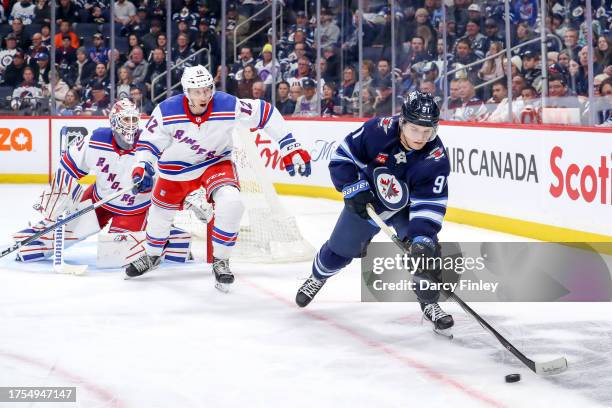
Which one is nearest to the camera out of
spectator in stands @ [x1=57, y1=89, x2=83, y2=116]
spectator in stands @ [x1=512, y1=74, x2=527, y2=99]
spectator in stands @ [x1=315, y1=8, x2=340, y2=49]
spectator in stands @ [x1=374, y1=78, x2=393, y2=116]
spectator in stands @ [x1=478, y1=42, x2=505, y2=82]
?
spectator in stands @ [x1=512, y1=74, x2=527, y2=99]

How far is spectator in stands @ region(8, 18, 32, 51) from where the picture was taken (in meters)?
10.3

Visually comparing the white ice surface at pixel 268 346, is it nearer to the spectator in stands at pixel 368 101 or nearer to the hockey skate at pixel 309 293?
the hockey skate at pixel 309 293

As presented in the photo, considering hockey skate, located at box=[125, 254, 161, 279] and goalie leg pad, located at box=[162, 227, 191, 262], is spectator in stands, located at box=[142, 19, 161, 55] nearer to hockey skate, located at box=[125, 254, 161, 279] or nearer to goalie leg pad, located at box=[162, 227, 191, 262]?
goalie leg pad, located at box=[162, 227, 191, 262]

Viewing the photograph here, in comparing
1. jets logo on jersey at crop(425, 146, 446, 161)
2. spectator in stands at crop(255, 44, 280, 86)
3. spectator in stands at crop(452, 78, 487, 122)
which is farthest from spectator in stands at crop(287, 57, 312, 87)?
jets logo on jersey at crop(425, 146, 446, 161)

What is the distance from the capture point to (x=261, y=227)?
6.07 metres

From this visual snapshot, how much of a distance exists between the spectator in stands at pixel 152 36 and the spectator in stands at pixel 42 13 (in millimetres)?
987

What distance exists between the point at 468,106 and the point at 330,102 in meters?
1.98

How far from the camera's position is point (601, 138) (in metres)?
6.02

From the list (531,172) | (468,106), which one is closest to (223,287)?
(531,172)

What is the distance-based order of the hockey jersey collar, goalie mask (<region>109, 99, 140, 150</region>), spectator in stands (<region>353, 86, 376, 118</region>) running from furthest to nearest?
spectator in stands (<region>353, 86, 376, 118</region>) < goalie mask (<region>109, 99, 140, 150</region>) < the hockey jersey collar

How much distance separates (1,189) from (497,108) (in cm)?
483

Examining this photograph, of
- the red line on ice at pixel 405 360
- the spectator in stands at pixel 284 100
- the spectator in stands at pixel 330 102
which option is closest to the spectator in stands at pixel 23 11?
the spectator in stands at pixel 284 100

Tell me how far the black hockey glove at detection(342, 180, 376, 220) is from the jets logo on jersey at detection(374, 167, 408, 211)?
1.9 inches

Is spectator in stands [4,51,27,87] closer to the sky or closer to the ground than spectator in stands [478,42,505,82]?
closer to the sky
